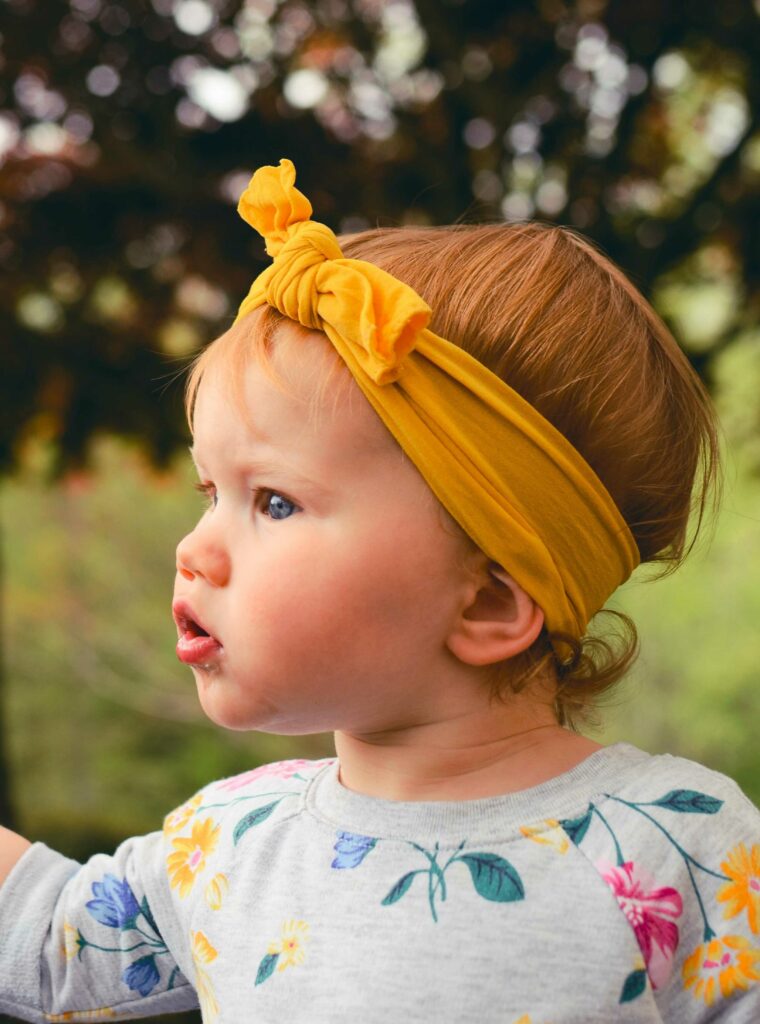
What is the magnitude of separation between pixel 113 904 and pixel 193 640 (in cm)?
44

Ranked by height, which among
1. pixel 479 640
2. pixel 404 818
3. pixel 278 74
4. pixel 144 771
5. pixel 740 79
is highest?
pixel 740 79

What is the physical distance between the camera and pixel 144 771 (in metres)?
14.1

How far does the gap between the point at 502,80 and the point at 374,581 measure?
3.32 metres

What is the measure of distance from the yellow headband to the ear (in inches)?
0.7

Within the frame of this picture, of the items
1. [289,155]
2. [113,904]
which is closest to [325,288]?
[113,904]

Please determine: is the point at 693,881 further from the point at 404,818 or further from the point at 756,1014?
the point at 404,818

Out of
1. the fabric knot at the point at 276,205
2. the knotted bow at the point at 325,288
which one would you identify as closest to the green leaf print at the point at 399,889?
the knotted bow at the point at 325,288

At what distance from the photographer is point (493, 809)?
1.39 m

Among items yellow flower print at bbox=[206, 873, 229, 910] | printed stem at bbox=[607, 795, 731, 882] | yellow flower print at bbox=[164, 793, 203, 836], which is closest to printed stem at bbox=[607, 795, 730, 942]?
printed stem at bbox=[607, 795, 731, 882]

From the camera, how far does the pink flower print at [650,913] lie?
128cm

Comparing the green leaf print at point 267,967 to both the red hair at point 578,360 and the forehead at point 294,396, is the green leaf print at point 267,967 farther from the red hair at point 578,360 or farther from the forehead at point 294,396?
the forehead at point 294,396

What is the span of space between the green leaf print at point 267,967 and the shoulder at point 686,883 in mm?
365

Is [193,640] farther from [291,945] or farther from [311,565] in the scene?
[291,945]

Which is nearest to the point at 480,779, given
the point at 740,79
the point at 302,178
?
the point at 302,178
